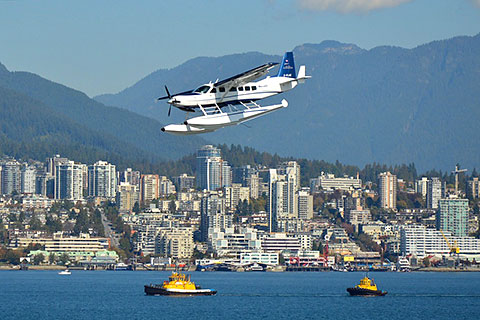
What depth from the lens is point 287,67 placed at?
4431 cm

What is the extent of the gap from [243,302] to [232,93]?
2214 inches

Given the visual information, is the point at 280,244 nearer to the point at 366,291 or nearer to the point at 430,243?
the point at 430,243

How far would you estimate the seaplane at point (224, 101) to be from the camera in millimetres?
41812

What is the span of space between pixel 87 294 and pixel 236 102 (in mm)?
69610

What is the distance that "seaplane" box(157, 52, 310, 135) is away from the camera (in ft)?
137

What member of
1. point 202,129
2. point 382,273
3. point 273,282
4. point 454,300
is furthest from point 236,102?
point 382,273

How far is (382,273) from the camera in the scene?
585ft

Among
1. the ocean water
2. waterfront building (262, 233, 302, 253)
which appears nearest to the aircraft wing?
the ocean water

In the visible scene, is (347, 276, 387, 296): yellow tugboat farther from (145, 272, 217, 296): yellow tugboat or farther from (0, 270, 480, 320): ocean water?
(145, 272, 217, 296): yellow tugboat

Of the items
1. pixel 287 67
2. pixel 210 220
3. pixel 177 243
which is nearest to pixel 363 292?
pixel 287 67

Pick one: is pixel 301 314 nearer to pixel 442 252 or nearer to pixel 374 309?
pixel 374 309

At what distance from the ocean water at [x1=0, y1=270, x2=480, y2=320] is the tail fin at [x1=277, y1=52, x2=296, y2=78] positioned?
39.5 metres

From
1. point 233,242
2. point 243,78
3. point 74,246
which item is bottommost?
point 74,246

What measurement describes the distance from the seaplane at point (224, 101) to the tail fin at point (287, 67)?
49 centimetres
